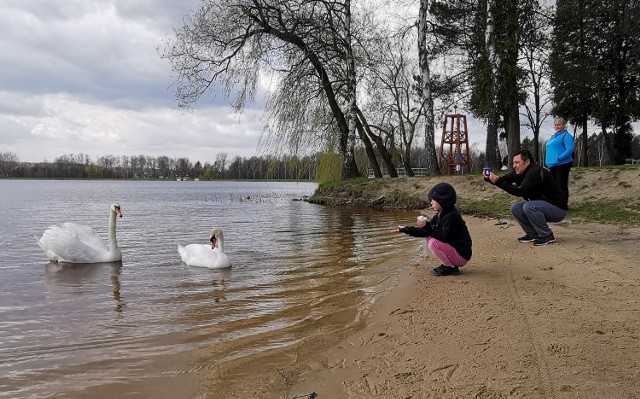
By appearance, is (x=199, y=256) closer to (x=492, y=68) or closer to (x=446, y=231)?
(x=446, y=231)

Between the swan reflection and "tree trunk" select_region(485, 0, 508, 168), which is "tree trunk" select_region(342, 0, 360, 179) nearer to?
"tree trunk" select_region(485, 0, 508, 168)

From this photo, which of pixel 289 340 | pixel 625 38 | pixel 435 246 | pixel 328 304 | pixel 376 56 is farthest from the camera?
pixel 625 38

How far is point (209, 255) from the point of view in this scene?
299 inches

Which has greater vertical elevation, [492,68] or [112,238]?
[492,68]

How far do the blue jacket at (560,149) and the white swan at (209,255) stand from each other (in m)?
6.39

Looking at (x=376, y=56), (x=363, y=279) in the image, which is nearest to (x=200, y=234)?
(x=363, y=279)

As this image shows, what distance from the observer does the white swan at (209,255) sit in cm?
746

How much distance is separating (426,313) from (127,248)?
7681 mm

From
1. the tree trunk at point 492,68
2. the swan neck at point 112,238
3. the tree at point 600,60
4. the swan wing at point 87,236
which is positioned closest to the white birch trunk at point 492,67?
the tree trunk at point 492,68

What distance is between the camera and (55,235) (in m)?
8.15

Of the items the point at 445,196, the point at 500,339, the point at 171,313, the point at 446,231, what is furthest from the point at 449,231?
the point at 171,313

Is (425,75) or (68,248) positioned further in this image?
(425,75)

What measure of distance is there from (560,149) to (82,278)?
873 cm

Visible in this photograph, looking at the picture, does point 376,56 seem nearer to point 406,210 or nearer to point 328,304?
point 406,210
